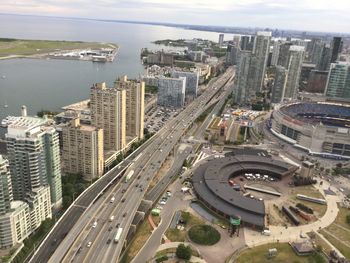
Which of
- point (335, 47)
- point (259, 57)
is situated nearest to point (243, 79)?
point (259, 57)

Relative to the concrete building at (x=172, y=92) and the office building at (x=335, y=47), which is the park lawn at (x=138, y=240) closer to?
the concrete building at (x=172, y=92)

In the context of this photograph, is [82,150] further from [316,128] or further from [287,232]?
[316,128]

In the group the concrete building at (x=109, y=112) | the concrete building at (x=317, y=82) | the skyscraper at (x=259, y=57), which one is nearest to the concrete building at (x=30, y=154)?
the concrete building at (x=109, y=112)

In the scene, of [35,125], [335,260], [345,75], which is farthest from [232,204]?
[345,75]

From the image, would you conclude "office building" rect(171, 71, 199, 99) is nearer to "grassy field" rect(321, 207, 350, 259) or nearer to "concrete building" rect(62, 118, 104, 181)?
"concrete building" rect(62, 118, 104, 181)

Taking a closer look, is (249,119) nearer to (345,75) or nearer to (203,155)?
(203,155)
